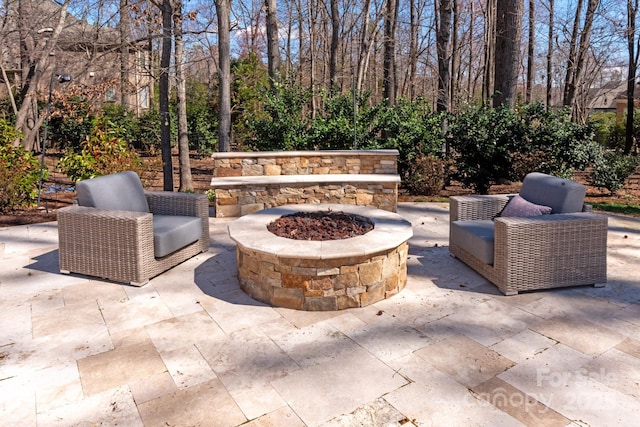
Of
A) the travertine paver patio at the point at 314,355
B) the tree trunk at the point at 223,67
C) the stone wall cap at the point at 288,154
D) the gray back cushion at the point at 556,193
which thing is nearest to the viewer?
the travertine paver patio at the point at 314,355

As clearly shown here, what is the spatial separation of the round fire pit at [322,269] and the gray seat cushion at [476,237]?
666 millimetres

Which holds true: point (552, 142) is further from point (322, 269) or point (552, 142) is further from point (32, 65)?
point (32, 65)

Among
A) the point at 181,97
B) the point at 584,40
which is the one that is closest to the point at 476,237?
the point at 181,97

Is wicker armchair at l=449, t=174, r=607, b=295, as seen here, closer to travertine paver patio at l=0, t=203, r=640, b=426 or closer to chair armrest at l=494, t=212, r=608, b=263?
chair armrest at l=494, t=212, r=608, b=263

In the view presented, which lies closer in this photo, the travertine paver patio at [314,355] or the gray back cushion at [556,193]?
the travertine paver patio at [314,355]

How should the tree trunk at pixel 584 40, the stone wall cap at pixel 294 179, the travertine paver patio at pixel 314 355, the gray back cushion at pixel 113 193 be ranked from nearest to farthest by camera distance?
the travertine paver patio at pixel 314 355, the gray back cushion at pixel 113 193, the stone wall cap at pixel 294 179, the tree trunk at pixel 584 40

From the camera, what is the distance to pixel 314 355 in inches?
104

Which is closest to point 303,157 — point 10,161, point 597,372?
point 10,161

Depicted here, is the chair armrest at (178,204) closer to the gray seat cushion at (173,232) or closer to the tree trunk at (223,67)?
the gray seat cushion at (173,232)

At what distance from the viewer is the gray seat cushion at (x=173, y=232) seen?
3820mm

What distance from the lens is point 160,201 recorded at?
4562 mm

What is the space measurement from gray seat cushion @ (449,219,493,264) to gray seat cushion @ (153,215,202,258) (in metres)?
2.44

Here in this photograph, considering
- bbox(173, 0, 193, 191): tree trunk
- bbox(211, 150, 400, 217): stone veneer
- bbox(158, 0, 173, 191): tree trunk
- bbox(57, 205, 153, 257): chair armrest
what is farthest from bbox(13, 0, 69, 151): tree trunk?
bbox(57, 205, 153, 257): chair armrest

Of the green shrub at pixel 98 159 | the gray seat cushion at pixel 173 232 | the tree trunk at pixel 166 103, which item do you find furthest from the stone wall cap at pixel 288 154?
the gray seat cushion at pixel 173 232
